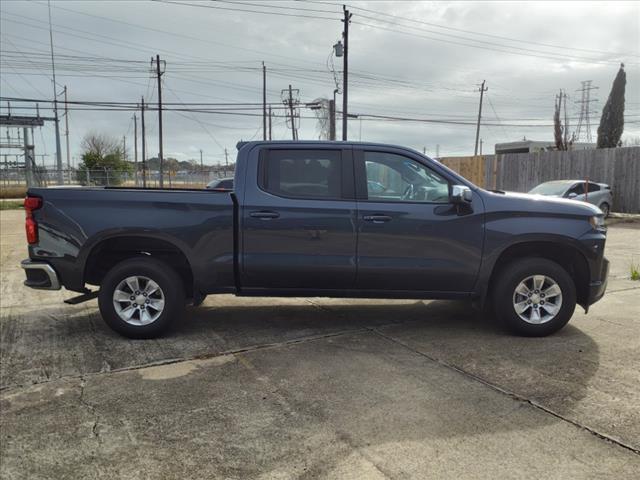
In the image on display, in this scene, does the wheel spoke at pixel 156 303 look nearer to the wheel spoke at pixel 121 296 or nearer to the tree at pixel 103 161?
the wheel spoke at pixel 121 296

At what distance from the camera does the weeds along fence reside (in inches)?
763

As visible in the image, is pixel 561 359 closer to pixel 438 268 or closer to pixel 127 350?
pixel 438 268

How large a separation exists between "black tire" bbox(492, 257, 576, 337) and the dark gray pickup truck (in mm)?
11

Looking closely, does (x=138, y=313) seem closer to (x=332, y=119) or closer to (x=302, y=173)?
(x=302, y=173)

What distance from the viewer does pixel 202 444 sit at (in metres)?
3.22

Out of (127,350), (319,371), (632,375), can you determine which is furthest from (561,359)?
(127,350)

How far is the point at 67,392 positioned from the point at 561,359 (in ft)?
13.2

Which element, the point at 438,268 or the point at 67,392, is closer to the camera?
the point at 67,392

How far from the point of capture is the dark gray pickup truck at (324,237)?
5062 mm

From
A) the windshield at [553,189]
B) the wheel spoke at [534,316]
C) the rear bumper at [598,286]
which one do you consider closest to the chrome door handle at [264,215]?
the wheel spoke at [534,316]

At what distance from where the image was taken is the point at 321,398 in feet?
12.6

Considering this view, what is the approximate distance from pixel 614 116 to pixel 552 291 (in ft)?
87.5

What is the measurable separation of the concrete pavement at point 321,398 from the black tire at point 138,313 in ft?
0.50

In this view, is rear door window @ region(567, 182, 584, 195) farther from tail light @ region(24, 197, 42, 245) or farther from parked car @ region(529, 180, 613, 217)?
tail light @ region(24, 197, 42, 245)
